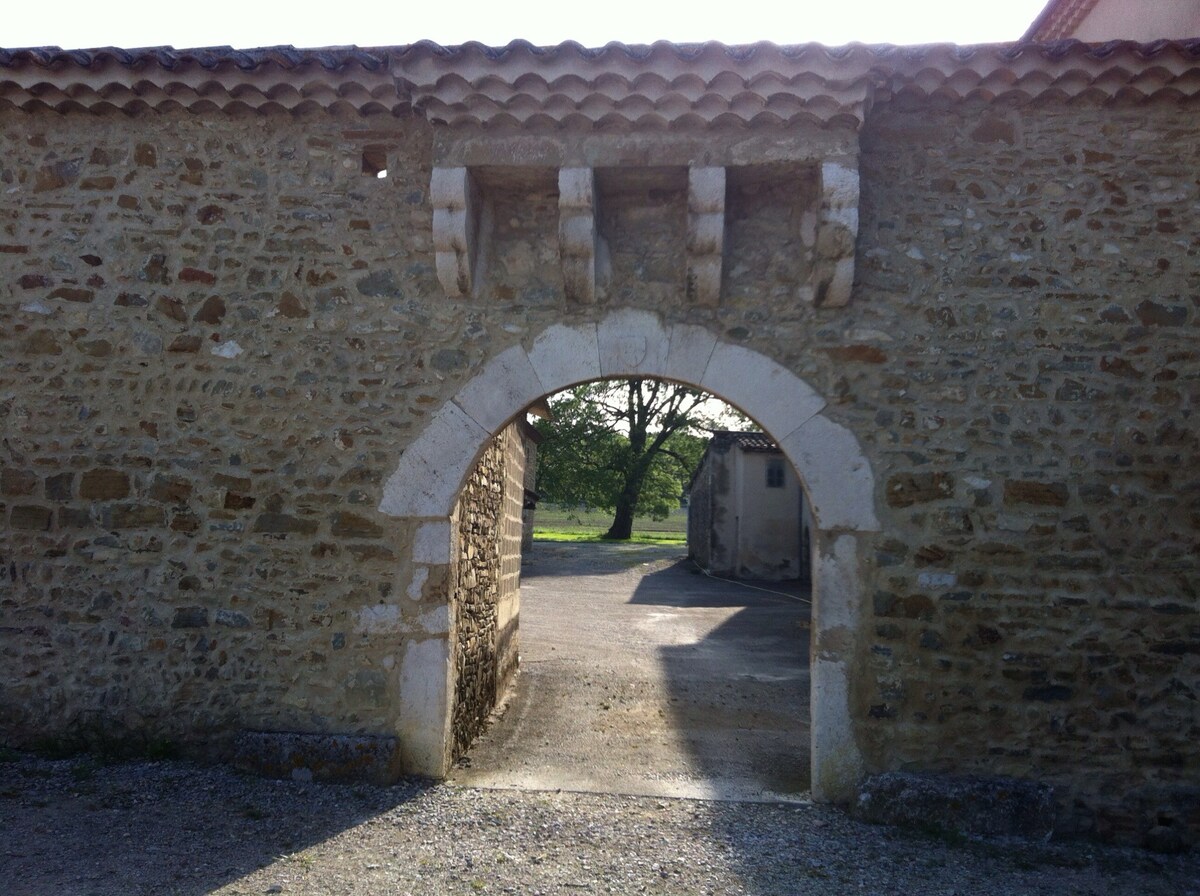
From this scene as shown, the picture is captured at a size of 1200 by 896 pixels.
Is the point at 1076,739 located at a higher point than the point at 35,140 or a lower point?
lower

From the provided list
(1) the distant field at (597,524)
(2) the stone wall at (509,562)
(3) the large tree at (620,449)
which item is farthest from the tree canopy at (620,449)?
(2) the stone wall at (509,562)

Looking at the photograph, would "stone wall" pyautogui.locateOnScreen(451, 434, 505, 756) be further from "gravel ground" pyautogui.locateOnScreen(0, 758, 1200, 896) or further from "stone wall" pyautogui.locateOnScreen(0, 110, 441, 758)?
"gravel ground" pyautogui.locateOnScreen(0, 758, 1200, 896)

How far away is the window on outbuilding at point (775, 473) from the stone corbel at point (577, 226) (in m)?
16.7

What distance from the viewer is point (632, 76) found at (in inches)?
156

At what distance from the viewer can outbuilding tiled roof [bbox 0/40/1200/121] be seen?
3.94 metres

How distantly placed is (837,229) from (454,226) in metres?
1.86

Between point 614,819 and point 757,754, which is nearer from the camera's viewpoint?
point 614,819

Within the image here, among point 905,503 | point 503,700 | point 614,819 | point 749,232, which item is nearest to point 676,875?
point 614,819

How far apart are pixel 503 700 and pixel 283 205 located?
4102mm

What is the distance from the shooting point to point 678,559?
1008 inches

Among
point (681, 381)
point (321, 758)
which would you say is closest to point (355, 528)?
point (321, 758)

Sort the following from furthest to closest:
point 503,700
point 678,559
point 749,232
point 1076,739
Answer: point 678,559
point 503,700
point 749,232
point 1076,739

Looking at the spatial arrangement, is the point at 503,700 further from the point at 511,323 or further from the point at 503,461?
the point at 511,323

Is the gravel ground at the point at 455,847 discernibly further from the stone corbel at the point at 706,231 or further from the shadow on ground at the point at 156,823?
the stone corbel at the point at 706,231
